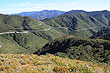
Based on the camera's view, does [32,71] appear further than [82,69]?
No

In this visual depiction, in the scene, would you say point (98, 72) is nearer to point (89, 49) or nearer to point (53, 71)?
point (53, 71)

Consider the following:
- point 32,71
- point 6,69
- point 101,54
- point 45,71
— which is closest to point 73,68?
point 45,71

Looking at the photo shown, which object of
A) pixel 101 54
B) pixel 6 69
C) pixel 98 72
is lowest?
pixel 101 54

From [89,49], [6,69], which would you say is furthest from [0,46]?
[6,69]

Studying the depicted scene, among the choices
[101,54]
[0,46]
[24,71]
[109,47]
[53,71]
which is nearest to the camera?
[24,71]

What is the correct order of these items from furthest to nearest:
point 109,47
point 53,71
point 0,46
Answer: point 0,46, point 109,47, point 53,71

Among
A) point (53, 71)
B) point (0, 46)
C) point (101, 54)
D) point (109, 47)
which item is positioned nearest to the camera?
point (53, 71)

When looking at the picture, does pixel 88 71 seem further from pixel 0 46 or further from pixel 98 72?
pixel 0 46

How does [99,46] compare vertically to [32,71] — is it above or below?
below

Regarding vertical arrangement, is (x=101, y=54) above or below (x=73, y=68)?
below
